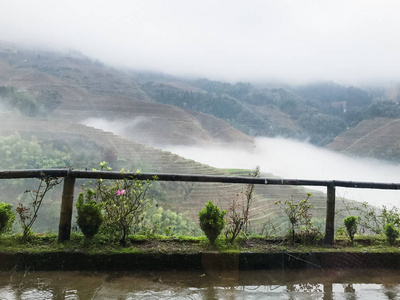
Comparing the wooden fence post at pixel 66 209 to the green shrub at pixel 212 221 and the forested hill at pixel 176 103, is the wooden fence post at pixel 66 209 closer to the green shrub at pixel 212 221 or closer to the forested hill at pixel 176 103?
the green shrub at pixel 212 221

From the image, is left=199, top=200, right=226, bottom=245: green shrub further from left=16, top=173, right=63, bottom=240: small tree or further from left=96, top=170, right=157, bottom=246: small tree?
left=16, top=173, right=63, bottom=240: small tree

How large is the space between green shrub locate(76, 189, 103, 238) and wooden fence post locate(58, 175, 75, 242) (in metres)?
0.10

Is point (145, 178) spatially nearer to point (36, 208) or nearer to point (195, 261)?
point (195, 261)

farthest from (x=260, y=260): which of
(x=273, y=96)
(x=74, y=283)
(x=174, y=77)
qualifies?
(x=174, y=77)

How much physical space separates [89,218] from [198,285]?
110 cm

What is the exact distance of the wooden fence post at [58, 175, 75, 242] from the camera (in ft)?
8.51

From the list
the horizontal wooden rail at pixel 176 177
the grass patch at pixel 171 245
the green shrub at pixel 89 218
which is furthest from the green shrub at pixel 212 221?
the green shrub at pixel 89 218

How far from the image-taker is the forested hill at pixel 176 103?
43.9m

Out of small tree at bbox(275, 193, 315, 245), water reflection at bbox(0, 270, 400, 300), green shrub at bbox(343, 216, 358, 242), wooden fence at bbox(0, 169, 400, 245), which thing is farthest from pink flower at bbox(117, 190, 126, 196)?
green shrub at bbox(343, 216, 358, 242)

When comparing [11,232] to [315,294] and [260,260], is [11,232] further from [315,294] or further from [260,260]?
[315,294]

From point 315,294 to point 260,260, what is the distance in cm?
54

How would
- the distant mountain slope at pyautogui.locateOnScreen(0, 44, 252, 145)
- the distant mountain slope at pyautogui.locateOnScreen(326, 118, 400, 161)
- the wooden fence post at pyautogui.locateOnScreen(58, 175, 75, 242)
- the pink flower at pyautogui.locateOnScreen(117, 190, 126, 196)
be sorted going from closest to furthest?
the wooden fence post at pyautogui.locateOnScreen(58, 175, 75, 242) < the pink flower at pyautogui.locateOnScreen(117, 190, 126, 196) < the distant mountain slope at pyautogui.locateOnScreen(326, 118, 400, 161) < the distant mountain slope at pyautogui.locateOnScreen(0, 44, 252, 145)

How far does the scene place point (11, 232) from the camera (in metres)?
2.76

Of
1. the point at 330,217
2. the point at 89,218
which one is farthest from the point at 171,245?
the point at 330,217
